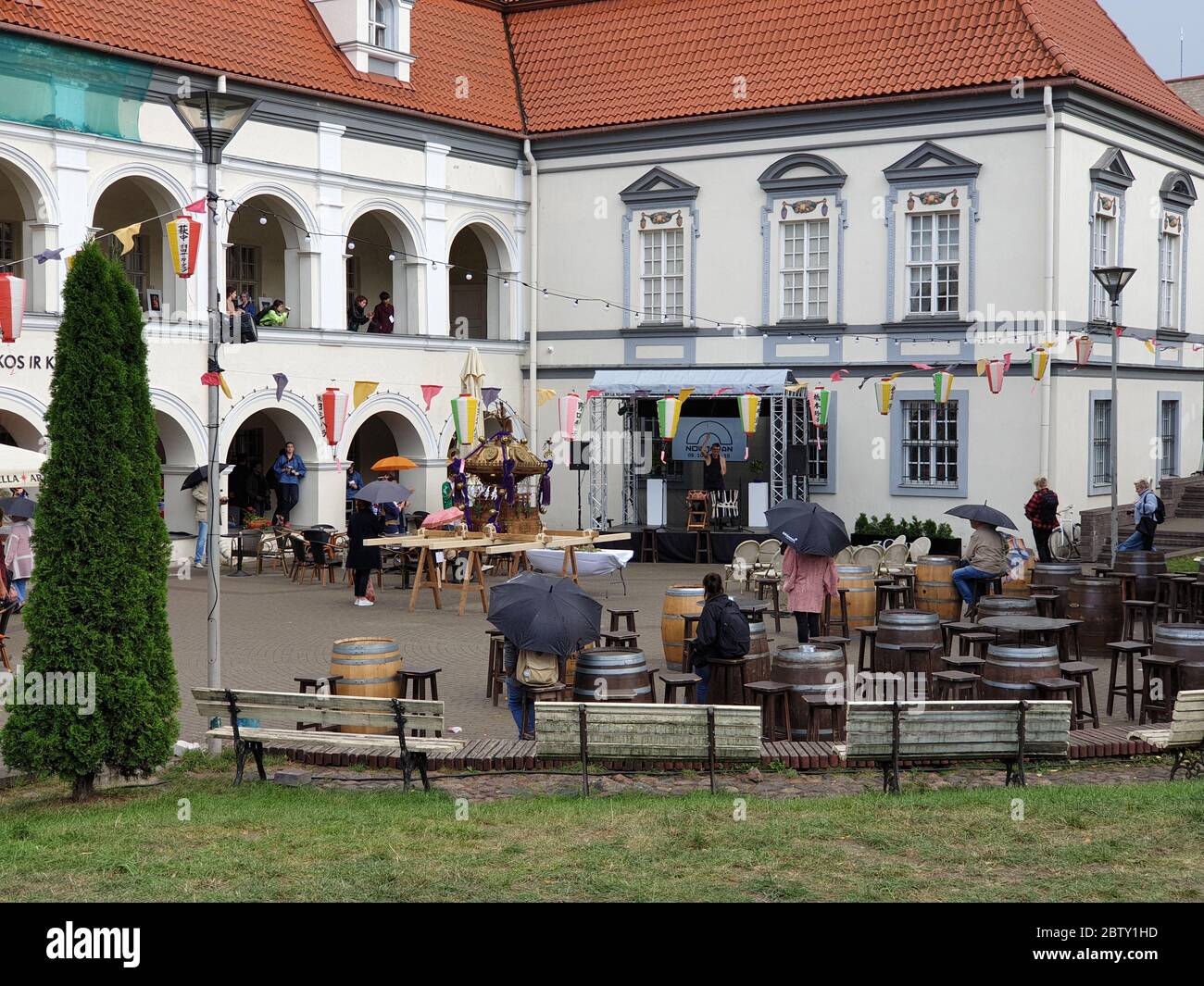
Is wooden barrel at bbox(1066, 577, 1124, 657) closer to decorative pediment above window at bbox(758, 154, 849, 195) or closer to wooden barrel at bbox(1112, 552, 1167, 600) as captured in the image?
wooden barrel at bbox(1112, 552, 1167, 600)

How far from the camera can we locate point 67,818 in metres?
10.4

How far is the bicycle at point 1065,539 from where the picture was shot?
2842cm

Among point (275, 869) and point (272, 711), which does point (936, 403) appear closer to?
point (272, 711)

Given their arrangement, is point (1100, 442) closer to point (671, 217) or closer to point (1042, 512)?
point (1042, 512)

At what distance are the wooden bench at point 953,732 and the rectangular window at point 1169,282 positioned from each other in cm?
2274

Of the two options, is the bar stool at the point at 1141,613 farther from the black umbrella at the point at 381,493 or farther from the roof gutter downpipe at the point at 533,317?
the roof gutter downpipe at the point at 533,317

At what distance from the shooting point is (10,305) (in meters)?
21.5

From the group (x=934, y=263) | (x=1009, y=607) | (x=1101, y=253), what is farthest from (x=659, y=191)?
(x=1009, y=607)

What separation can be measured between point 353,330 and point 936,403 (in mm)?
10969

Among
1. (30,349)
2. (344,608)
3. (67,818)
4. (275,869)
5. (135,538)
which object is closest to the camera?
(275,869)

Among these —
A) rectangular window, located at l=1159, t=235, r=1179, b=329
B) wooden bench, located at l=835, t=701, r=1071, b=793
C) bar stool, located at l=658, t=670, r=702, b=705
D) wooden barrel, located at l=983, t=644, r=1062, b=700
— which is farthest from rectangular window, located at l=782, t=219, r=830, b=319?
wooden bench, located at l=835, t=701, r=1071, b=793

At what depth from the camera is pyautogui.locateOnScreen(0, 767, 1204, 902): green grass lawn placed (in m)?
7.89

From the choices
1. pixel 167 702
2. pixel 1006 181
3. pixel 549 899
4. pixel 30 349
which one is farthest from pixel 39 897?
pixel 1006 181

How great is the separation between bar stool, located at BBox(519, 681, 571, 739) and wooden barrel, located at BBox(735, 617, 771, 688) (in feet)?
5.45
